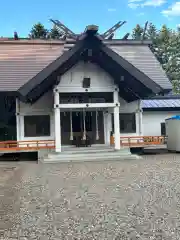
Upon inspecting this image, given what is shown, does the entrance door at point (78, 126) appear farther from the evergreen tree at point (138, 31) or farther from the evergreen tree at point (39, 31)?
the evergreen tree at point (138, 31)

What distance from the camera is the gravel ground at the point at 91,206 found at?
453 cm

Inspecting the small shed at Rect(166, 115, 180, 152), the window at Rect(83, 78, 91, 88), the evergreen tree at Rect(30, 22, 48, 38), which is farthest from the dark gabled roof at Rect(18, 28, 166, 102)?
the evergreen tree at Rect(30, 22, 48, 38)

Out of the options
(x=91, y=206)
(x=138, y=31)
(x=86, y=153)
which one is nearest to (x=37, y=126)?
(x=86, y=153)

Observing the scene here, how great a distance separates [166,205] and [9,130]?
13.0 meters

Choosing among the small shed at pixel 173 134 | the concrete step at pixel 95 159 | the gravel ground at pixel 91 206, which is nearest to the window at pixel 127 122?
the small shed at pixel 173 134

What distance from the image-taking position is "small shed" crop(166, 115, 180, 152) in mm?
17031

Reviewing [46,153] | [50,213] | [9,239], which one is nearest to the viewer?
[9,239]

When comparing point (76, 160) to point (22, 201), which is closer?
point (22, 201)

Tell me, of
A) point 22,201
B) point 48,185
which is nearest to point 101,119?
point 48,185

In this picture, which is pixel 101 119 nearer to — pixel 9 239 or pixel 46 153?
pixel 46 153

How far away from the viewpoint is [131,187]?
768cm

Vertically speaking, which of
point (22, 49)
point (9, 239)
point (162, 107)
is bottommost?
point (9, 239)

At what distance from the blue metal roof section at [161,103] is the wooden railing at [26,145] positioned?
7979mm

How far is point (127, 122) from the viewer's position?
60.3 feet
